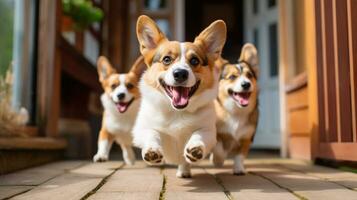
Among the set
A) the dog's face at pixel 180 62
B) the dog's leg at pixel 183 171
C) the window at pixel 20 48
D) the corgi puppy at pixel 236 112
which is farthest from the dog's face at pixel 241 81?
the window at pixel 20 48

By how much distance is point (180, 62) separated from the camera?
6.82 ft

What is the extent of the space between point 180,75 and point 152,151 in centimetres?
38

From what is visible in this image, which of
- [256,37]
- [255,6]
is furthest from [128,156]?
[255,6]

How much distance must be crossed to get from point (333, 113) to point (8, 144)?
2.10m

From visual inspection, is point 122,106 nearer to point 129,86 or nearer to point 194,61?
point 129,86

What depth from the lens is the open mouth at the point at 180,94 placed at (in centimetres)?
207

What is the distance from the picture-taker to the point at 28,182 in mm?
2184

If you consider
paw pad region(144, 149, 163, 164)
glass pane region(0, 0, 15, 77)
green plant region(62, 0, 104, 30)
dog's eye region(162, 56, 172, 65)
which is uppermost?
green plant region(62, 0, 104, 30)

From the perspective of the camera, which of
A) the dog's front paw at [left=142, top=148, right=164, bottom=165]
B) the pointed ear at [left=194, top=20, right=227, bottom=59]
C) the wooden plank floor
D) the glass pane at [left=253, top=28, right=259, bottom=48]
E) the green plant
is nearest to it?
the wooden plank floor

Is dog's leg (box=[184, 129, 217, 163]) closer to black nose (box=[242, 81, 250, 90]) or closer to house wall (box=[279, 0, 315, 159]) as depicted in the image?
black nose (box=[242, 81, 250, 90])

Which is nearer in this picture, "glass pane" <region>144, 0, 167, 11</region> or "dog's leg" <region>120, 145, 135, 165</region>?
"dog's leg" <region>120, 145, 135, 165</region>

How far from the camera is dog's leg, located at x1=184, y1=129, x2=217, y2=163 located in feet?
6.24

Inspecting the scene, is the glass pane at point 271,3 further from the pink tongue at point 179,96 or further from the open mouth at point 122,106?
the pink tongue at point 179,96

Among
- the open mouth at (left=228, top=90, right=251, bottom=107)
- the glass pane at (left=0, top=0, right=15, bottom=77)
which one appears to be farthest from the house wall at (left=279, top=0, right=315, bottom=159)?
the glass pane at (left=0, top=0, right=15, bottom=77)
